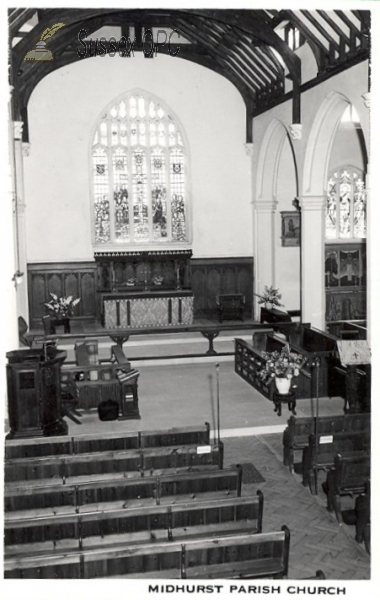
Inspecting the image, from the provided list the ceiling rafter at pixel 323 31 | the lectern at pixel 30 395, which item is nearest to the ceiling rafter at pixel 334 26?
the ceiling rafter at pixel 323 31

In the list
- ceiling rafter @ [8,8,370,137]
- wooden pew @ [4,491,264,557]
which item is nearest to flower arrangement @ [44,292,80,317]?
ceiling rafter @ [8,8,370,137]

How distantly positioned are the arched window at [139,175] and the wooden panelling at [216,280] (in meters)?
1.09

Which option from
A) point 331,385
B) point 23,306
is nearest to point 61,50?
point 23,306

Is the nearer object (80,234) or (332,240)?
(80,234)

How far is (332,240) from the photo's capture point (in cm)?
2058

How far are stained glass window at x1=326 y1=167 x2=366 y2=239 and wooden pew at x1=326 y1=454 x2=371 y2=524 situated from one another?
47.8ft

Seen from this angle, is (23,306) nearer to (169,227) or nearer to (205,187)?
(169,227)

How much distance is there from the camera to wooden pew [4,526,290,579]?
180 inches

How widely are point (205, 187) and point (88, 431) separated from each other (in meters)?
11.1

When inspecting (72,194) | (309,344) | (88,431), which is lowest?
(88,431)

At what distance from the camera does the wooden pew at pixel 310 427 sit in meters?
8.13

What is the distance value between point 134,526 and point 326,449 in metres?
3.04

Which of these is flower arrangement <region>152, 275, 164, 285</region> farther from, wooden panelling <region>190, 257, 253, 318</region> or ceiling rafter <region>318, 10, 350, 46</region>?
ceiling rafter <region>318, 10, 350, 46</region>

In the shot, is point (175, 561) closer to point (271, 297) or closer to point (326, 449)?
point (326, 449)
